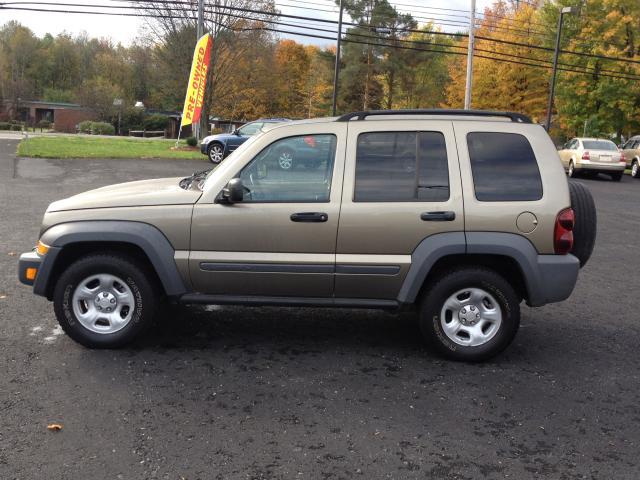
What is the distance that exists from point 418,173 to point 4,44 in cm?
9889

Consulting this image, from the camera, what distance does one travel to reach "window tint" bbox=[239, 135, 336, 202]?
185 inches

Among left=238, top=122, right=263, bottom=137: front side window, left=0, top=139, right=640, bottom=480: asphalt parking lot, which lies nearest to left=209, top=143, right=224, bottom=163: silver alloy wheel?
left=238, top=122, right=263, bottom=137: front side window

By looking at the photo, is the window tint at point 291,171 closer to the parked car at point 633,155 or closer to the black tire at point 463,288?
the black tire at point 463,288

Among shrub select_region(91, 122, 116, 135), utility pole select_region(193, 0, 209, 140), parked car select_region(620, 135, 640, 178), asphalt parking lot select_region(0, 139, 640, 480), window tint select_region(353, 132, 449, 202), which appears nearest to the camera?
asphalt parking lot select_region(0, 139, 640, 480)

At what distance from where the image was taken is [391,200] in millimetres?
4641

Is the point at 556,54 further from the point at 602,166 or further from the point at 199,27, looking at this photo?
the point at 199,27

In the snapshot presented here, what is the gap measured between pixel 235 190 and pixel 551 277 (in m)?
2.39

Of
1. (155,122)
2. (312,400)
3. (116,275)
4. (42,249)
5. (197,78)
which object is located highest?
(197,78)

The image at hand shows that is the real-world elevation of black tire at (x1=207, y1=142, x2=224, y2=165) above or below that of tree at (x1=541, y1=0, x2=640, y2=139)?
below

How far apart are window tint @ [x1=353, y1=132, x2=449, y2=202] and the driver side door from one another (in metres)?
0.18

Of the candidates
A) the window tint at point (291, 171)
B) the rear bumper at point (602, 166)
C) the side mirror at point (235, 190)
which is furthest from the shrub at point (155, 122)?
the side mirror at point (235, 190)

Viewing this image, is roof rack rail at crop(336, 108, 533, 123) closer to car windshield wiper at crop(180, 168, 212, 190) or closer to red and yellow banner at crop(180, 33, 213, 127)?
car windshield wiper at crop(180, 168, 212, 190)

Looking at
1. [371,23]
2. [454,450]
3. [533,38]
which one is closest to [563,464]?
[454,450]

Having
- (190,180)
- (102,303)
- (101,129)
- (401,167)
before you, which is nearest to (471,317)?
(401,167)
